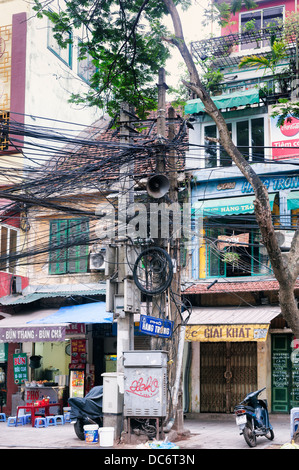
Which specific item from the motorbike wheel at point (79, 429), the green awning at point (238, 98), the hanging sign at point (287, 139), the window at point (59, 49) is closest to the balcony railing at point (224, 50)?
the green awning at point (238, 98)

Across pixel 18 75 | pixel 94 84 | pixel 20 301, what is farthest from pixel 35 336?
pixel 18 75

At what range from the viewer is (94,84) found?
12266 millimetres

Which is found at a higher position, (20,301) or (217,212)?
(217,212)

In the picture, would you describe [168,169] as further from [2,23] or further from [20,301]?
[2,23]

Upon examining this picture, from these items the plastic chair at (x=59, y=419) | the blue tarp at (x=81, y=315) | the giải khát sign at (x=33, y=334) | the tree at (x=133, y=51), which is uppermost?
the tree at (x=133, y=51)

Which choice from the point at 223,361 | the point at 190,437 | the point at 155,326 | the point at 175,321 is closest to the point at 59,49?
the point at 223,361

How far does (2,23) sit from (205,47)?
7.41m

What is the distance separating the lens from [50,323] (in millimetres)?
17219

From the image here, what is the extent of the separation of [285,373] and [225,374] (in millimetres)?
1726

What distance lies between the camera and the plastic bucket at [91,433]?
39.5 ft

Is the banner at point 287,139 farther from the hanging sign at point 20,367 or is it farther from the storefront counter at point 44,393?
the hanging sign at point 20,367

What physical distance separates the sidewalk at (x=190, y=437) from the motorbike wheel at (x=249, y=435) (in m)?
0.12

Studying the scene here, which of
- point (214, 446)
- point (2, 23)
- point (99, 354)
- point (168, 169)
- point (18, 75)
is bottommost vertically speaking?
point (214, 446)

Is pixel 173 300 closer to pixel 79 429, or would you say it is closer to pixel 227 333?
pixel 79 429
